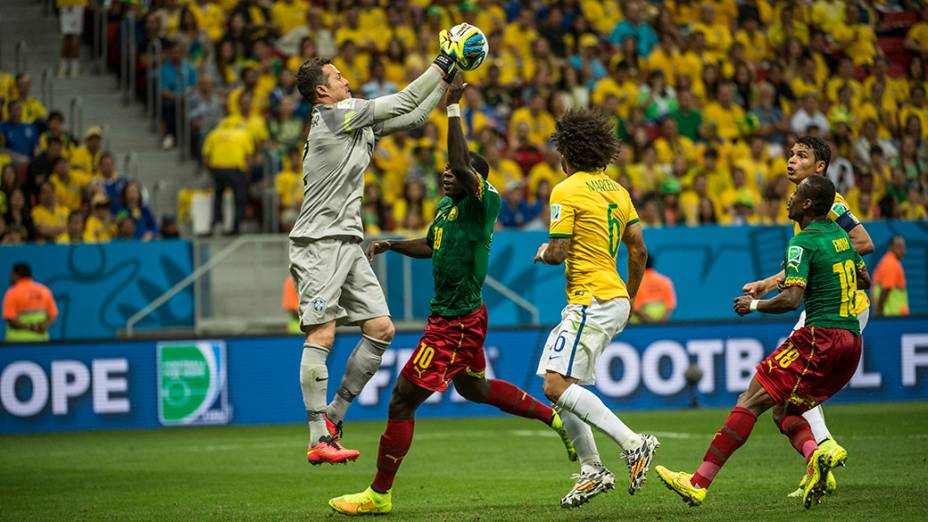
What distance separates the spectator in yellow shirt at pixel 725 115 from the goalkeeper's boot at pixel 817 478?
15569 mm

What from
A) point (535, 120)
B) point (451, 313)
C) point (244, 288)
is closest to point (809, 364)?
point (451, 313)

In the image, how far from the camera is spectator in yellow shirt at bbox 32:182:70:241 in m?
18.6

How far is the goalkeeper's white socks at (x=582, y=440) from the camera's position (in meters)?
8.67

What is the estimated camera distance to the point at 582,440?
8.73 m

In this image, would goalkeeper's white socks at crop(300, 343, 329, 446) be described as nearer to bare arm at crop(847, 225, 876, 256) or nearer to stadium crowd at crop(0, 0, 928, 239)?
bare arm at crop(847, 225, 876, 256)

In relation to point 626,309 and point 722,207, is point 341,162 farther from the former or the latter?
point 722,207

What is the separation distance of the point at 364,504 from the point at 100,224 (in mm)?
11207

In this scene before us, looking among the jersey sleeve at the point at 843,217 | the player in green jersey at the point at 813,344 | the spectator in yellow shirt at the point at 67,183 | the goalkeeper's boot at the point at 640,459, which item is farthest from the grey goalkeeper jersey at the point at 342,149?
the spectator in yellow shirt at the point at 67,183

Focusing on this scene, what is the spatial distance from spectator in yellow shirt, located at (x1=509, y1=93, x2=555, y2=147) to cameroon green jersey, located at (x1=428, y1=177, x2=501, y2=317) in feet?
42.5

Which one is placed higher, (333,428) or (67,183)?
(67,183)

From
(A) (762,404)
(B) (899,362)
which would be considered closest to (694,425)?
(B) (899,362)

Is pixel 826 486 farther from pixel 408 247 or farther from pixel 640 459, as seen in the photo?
pixel 408 247

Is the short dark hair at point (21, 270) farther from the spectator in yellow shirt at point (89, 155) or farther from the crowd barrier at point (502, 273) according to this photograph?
the spectator in yellow shirt at point (89, 155)

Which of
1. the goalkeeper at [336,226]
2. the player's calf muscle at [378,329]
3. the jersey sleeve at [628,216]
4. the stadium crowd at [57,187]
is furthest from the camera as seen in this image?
the stadium crowd at [57,187]
